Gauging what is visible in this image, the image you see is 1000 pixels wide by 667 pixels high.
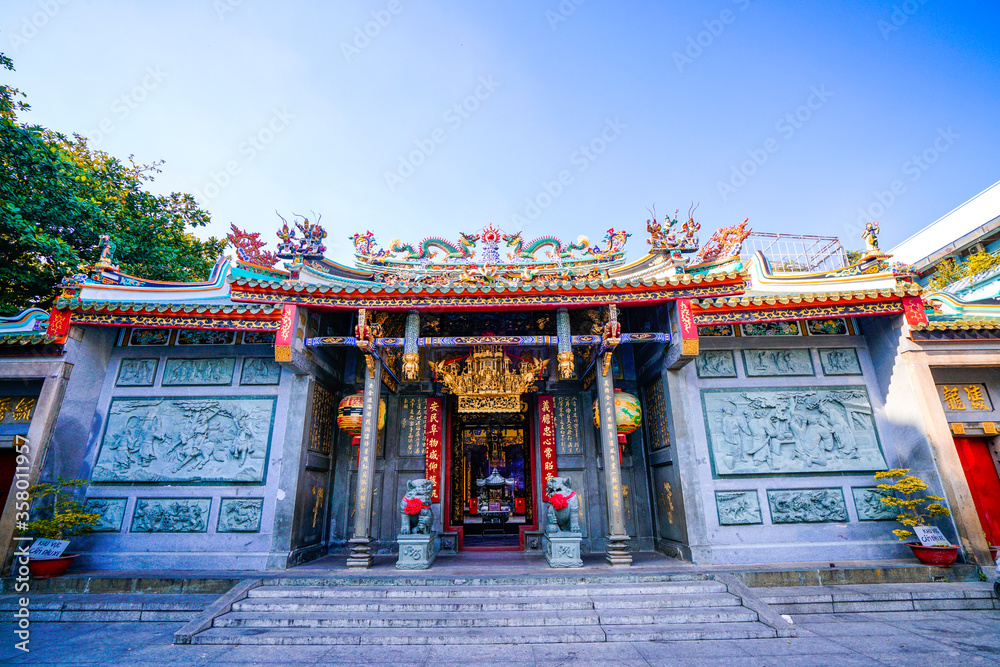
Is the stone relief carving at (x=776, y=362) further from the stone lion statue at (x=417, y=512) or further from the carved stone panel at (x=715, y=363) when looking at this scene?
the stone lion statue at (x=417, y=512)

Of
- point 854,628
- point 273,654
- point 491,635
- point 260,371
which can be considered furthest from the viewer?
point 260,371

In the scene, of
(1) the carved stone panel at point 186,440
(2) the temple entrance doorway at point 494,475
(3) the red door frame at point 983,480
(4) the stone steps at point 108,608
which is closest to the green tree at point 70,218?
(1) the carved stone panel at point 186,440

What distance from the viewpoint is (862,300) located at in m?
7.15

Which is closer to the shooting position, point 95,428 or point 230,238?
point 95,428

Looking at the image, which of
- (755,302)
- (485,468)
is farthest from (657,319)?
(485,468)

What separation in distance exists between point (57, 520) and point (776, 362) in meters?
11.7

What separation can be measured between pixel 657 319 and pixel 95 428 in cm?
1002

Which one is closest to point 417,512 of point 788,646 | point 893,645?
point 788,646

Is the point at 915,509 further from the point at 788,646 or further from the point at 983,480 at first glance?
the point at 788,646

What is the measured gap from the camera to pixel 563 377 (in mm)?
7707

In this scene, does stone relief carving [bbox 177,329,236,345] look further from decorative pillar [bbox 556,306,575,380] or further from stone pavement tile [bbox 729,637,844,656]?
stone pavement tile [bbox 729,637,844,656]

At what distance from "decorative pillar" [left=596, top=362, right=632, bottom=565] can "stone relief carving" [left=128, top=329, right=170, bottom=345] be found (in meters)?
7.95

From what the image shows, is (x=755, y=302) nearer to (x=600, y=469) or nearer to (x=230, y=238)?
(x=600, y=469)

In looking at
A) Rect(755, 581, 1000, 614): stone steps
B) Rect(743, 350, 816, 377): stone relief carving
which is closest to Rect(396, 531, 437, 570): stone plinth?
Rect(755, 581, 1000, 614): stone steps
